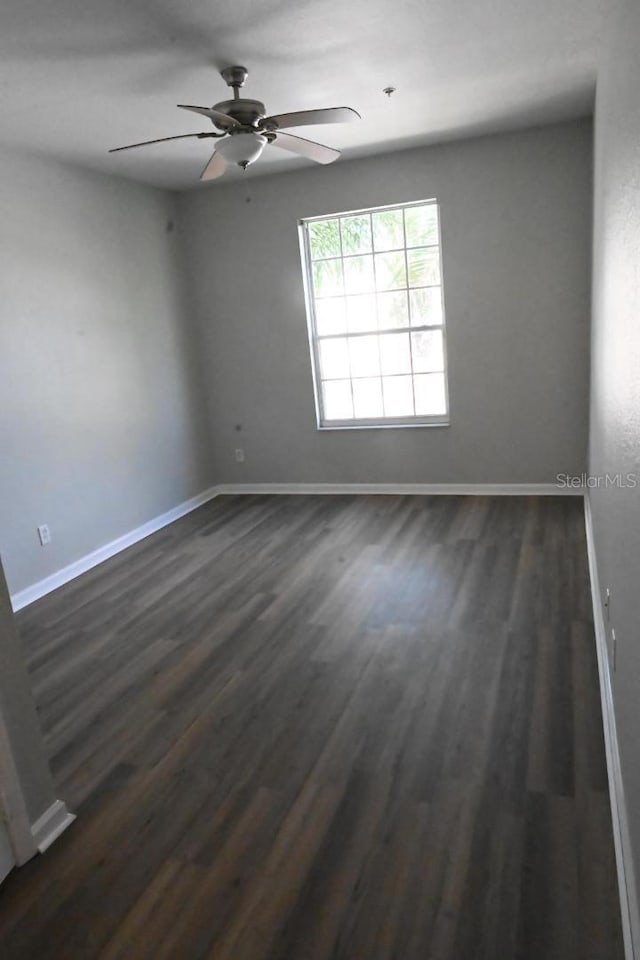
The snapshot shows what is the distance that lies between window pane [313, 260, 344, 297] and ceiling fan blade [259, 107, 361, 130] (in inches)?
95.1

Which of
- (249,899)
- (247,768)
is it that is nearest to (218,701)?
(247,768)

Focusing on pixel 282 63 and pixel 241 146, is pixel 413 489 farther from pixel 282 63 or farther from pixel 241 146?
pixel 282 63

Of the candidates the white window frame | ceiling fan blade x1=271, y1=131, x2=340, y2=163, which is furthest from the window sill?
ceiling fan blade x1=271, y1=131, x2=340, y2=163

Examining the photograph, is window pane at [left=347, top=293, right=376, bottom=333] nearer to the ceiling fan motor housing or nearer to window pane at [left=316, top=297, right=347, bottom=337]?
window pane at [left=316, top=297, right=347, bottom=337]

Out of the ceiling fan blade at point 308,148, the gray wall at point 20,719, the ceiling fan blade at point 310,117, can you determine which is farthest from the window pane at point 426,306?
the gray wall at point 20,719

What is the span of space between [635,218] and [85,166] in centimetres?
390

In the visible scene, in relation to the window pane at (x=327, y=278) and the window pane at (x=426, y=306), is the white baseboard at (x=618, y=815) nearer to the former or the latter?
the window pane at (x=426, y=306)

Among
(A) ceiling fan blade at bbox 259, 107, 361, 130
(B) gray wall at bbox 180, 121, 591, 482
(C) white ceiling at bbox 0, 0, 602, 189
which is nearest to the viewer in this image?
(C) white ceiling at bbox 0, 0, 602, 189

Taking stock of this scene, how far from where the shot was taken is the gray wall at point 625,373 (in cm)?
145

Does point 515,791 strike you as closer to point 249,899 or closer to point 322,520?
point 249,899

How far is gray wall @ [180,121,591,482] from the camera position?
447cm

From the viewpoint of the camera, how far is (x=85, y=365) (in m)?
4.30

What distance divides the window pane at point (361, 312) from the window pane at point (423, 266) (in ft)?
1.19

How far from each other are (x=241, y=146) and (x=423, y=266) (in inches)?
95.7
